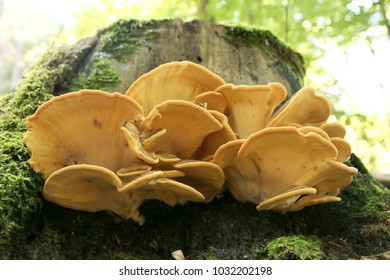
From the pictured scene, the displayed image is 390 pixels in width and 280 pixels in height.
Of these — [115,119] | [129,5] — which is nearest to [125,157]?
[115,119]

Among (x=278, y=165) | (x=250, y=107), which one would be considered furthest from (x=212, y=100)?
(x=278, y=165)

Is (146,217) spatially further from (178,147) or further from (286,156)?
(286,156)

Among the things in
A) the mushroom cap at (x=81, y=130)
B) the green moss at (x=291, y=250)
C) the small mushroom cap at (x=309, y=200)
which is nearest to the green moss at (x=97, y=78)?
the mushroom cap at (x=81, y=130)

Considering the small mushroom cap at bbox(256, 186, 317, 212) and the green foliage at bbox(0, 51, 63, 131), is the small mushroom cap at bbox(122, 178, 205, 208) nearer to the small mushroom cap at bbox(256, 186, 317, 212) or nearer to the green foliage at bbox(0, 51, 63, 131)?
the small mushroom cap at bbox(256, 186, 317, 212)

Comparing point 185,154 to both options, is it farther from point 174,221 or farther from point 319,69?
point 319,69

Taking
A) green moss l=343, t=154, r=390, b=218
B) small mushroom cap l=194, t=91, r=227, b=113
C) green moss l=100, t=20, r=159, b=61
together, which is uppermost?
green moss l=100, t=20, r=159, b=61

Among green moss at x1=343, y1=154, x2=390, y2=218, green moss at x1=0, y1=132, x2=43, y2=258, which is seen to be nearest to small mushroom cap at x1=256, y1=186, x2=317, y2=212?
green moss at x1=343, y1=154, x2=390, y2=218

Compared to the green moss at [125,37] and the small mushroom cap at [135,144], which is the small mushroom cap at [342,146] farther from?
the green moss at [125,37]
